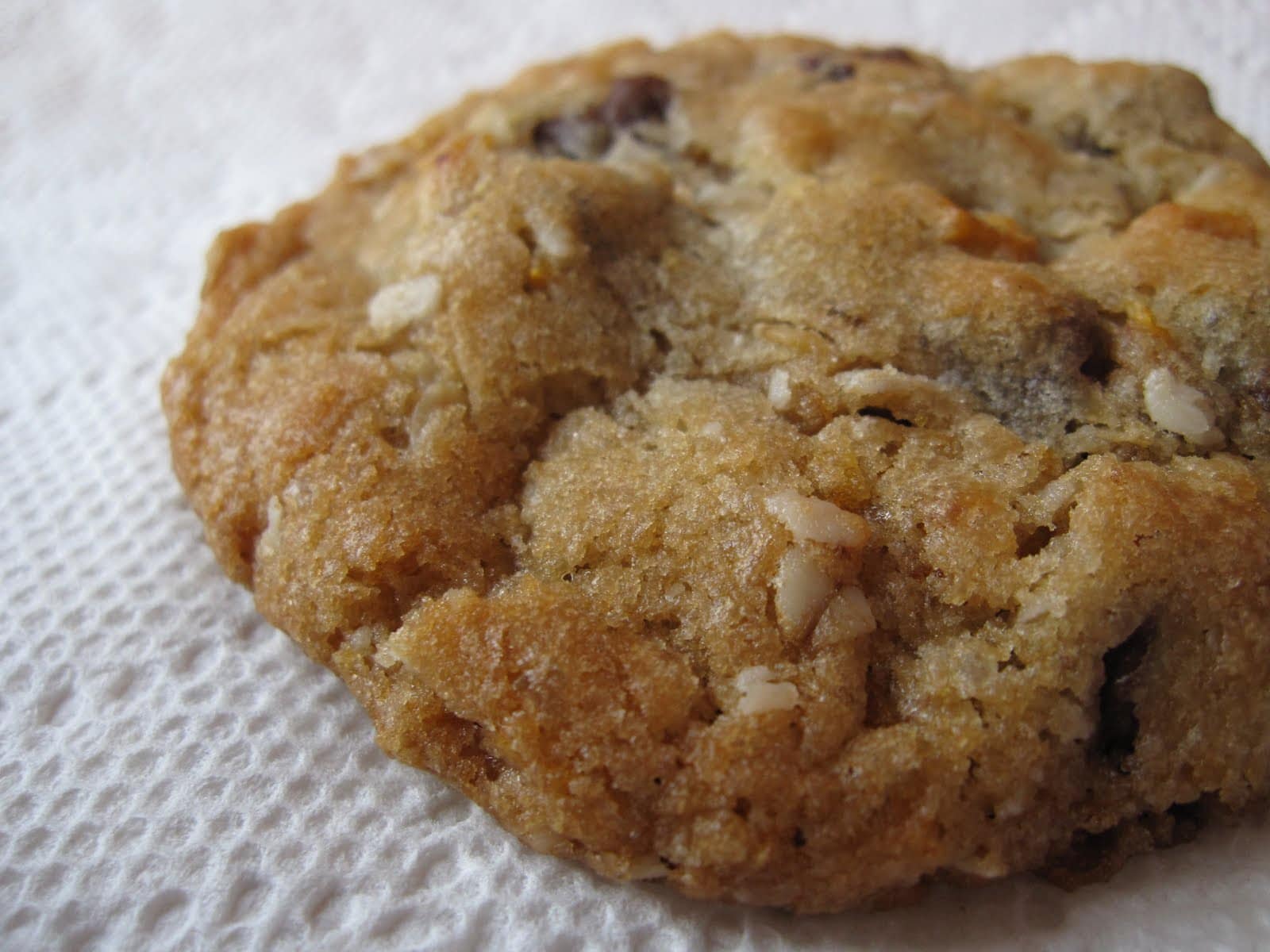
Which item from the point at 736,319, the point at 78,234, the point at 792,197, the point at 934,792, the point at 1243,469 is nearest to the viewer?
the point at 934,792

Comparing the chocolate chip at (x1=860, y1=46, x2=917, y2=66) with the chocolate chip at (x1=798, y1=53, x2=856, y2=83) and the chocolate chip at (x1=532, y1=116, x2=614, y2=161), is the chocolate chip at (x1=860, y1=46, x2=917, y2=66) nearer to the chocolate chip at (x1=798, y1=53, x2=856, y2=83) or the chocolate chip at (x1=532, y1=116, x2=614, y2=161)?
the chocolate chip at (x1=798, y1=53, x2=856, y2=83)

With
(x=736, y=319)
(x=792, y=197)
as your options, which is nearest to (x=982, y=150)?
(x=792, y=197)

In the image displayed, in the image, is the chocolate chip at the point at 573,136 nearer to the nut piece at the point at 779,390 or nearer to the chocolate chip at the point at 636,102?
the chocolate chip at the point at 636,102

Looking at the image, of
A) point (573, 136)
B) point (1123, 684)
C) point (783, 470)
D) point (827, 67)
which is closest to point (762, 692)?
point (783, 470)

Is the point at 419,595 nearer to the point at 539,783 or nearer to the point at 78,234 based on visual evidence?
the point at 539,783

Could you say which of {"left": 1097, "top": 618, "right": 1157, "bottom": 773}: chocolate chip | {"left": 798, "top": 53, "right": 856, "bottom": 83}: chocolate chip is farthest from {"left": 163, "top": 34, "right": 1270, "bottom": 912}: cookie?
{"left": 798, "top": 53, "right": 856, "bottom": 83}: chocolate chip

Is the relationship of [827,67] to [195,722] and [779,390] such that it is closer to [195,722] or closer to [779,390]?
[779,390]

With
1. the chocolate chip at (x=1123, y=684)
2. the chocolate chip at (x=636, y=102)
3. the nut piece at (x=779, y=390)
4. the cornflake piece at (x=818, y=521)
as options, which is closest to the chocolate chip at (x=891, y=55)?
the chocolate chip at (x=636, y=102)
